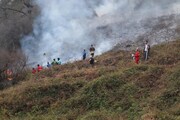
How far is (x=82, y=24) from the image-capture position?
3738 centimetres

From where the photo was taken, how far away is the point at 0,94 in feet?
71.2

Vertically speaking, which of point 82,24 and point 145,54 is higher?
point 82,24

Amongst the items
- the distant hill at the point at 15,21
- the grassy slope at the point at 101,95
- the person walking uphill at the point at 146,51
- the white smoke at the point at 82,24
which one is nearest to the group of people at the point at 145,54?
the person walking uphill at the point at 146,51

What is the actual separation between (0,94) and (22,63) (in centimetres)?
723

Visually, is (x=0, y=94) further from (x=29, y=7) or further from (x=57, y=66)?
(x=29, y=7)

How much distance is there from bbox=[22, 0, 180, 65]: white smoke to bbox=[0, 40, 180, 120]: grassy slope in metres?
9.78

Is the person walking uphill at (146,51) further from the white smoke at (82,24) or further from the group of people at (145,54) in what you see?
the white smoke at (82,24)

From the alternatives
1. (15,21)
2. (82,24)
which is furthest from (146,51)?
(15,21)

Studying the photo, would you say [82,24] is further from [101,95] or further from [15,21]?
[101,95]

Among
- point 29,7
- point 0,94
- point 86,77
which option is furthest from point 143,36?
point 29,7

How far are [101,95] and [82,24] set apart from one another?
18.3 m

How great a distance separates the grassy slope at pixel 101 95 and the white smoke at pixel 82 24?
32.1 feet

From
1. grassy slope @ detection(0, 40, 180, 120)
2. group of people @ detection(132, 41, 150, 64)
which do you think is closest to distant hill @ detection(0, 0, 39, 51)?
group of people @ detection(132, 41, 150, 64)

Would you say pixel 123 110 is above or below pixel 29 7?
below
